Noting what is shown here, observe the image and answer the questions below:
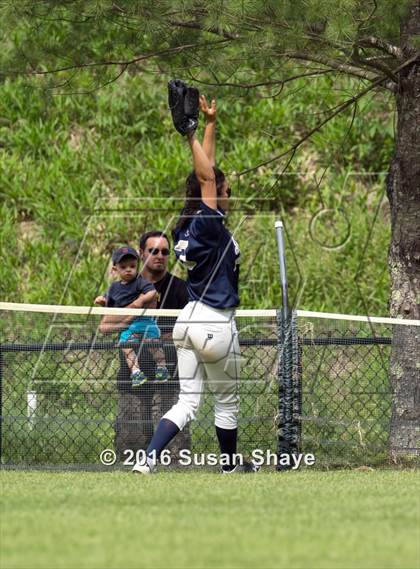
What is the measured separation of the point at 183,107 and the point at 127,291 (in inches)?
71.0

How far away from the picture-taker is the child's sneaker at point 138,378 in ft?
25.2

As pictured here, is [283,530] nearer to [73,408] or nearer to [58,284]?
[73,408]

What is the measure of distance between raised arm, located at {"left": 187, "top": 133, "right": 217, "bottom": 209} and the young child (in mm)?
1351

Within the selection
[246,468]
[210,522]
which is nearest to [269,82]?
[246,468]

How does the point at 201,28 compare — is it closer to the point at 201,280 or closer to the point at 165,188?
the point at 201,280

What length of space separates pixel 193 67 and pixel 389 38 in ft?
5.24

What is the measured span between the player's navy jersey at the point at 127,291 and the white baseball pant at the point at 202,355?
3.92ft

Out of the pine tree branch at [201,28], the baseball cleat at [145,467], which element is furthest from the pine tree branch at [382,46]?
the baseball cleat at [145,467]

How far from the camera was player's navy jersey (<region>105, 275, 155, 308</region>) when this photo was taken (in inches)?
318

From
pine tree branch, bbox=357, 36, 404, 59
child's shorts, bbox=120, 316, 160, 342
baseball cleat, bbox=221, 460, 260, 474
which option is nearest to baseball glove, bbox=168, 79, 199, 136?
child's shorts, bbox=120, 316, 160, 342

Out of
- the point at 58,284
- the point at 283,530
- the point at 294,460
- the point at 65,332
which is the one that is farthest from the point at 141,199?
the point at 283,530

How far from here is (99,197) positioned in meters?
15.1

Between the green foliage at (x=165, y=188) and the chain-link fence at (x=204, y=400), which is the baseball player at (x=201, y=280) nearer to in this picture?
the chain-link fence at (x=204, y=400)

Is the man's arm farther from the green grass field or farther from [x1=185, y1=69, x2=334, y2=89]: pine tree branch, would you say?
[x1=185, y1=69, x2=334, y2=89]: pine tree branch
